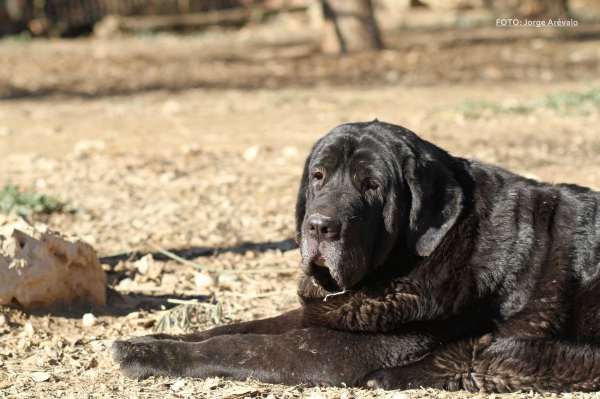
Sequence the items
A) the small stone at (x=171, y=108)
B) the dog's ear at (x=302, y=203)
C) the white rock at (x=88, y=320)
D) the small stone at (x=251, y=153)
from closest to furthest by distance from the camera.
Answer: the dog's ear at (x=302, y=203) → the white rock at (x=88, y=320) → the small stone at (x=251, y=153) → the small stone at (x=171, y=108)

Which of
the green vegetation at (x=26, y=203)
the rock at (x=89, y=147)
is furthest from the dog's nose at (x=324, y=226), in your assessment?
the rock at (x=89, y=147)

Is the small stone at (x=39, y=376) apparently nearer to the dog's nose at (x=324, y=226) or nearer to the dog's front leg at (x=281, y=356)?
the dog's front leg at (x=281, y=356)

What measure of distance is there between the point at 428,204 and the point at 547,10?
2128cm

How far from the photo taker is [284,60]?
18328mm

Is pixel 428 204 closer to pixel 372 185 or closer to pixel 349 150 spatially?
pixel 372 185

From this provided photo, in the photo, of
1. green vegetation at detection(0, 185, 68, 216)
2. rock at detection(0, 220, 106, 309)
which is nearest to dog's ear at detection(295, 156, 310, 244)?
rock at detection(0, 220, 106, 309)

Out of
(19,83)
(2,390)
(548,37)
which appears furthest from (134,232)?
(548,37)

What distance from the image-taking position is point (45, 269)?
15.8 feet

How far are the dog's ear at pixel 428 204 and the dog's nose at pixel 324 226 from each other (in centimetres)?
41

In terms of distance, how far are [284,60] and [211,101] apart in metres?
5.16

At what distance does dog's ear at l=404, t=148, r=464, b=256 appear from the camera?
3979 mm

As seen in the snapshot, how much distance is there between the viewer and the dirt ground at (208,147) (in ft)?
15.4

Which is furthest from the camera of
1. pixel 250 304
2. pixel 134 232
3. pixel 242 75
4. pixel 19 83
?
pixel 242 75

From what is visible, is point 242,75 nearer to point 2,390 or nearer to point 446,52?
point 446,52
